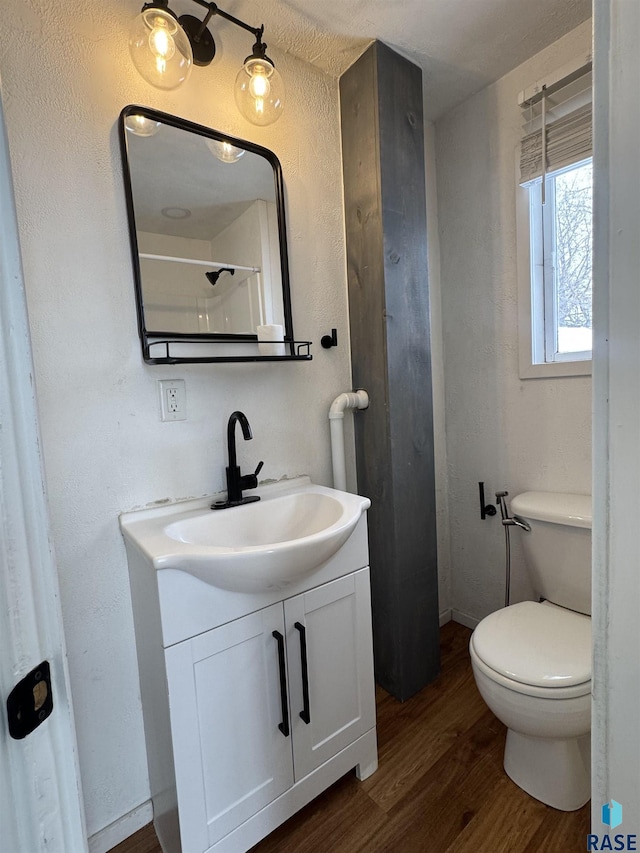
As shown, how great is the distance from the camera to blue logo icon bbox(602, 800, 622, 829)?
390 millimetres

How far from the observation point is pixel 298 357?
1.38 m

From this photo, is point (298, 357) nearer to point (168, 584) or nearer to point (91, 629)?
point (168, 584)

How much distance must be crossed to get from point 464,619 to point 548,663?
3.04ft

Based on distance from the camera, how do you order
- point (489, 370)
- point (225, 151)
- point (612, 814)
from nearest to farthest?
point (612, 814) < point (225, 151) < point (489, 370)

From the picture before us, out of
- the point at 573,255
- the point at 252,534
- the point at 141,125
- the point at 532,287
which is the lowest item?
the point at 252,534

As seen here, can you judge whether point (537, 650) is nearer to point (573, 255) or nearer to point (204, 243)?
point (573, 255)

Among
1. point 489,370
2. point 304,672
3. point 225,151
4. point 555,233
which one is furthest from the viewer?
point 489,370

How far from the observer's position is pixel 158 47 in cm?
106

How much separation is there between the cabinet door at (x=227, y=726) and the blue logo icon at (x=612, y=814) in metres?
0.75

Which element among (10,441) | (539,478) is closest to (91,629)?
(10,441)

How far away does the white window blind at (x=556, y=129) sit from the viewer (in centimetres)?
140

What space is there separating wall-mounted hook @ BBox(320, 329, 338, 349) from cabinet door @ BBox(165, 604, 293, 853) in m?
0.93

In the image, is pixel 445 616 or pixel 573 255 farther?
pixel 445 616

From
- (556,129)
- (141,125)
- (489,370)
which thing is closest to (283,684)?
(489,370)
